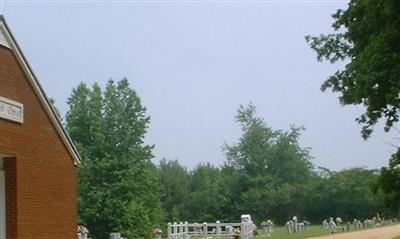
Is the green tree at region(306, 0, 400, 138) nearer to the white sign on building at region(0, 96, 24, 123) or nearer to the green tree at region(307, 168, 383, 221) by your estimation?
the white sign on building at region(0, 96, 24, 123)

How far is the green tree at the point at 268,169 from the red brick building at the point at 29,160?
6848 centimetres

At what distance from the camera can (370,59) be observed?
1916cm

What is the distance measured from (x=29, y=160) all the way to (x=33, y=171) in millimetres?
345

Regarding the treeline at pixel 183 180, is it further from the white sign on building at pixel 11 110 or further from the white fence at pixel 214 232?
the white sign on building at pixel 11 110

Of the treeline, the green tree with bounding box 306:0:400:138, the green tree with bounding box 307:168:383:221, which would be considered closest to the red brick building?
the green tree with bounding box 306:0:400:138

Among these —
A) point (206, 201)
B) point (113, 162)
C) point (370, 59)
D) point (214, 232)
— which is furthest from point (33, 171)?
point (206, 201)

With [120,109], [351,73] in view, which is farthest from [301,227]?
[351,73]

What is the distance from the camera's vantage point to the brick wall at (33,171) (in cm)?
1622

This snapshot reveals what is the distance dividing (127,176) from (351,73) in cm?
3962

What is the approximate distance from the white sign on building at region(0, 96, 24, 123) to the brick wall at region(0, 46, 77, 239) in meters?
0.12

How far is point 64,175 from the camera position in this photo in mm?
18844

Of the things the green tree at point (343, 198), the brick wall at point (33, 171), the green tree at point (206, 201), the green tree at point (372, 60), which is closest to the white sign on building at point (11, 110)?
the brick wall at point (33, 171)

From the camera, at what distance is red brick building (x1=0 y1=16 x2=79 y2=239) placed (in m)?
16.2

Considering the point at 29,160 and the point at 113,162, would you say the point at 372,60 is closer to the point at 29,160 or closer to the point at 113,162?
the point at 29,160
